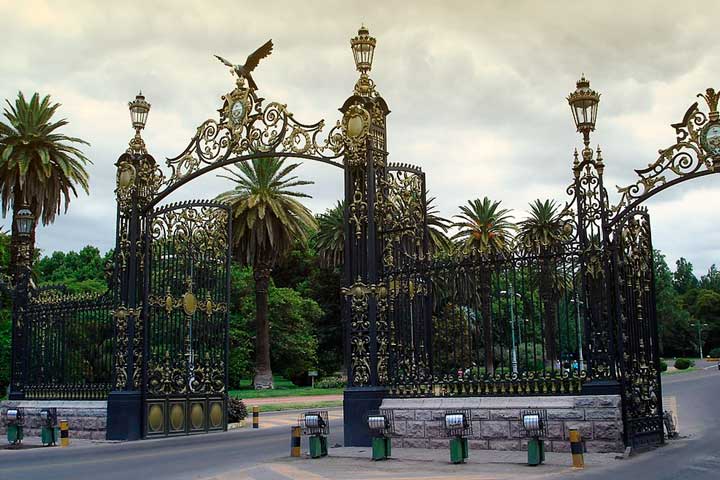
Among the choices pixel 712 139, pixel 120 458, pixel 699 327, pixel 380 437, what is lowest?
pixel 120 458

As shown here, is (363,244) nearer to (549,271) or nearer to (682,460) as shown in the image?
(549,271)

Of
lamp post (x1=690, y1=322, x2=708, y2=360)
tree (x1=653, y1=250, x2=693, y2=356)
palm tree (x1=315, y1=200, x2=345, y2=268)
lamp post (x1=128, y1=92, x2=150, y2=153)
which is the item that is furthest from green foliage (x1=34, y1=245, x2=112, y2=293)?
lamp post (x1=690, y1=322, x2=708, y2=360)

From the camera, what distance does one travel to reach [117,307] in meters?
21.5

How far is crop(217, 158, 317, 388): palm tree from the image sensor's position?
45531 millimetres

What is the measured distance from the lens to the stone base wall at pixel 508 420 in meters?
13.8

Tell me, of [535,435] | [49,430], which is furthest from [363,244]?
[49,430]

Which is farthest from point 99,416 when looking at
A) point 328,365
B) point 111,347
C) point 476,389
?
point 328,365

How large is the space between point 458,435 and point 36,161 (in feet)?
96.6

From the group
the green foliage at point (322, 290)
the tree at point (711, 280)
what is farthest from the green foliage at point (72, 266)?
the tree at point (711, 280)

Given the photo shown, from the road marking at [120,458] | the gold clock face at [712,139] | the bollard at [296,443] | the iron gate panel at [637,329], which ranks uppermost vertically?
the gold clock face at [712,139]

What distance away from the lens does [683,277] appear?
5802 inches

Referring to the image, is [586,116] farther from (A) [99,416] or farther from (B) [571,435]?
(A) [99,416]

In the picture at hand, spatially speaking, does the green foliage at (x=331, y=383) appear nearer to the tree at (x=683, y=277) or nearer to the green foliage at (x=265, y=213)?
the green foliage at (x=265, y=213)

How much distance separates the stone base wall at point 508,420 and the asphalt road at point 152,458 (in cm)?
286
